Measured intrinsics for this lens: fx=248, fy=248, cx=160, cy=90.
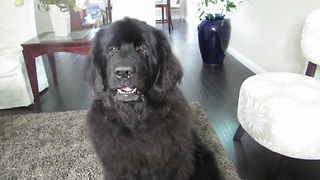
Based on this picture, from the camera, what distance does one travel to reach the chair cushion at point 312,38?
5.21 feet

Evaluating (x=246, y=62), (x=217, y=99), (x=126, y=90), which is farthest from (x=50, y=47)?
(x=246, y=62)

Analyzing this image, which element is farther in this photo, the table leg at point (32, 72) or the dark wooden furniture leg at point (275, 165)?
the table leg at point (32, 72)

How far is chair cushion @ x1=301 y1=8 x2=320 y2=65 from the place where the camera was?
159 cm

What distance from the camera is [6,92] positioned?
239 centimetres

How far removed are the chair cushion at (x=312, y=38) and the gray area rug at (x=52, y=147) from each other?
0.84 meters

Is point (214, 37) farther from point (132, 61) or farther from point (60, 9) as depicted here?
point (132, 61)

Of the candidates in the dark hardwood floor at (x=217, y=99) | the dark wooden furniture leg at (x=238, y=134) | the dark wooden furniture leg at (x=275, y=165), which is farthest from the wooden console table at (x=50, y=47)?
the dark wooden furniture leg at (x=275, y=165)

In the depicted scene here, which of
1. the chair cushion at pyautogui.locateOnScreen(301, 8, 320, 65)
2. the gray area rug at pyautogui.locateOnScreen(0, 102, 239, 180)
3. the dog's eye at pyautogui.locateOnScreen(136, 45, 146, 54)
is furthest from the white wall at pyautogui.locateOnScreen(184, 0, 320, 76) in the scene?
the dog's eye at pyautogui.locateOnScreen(136, 45, 146, 54)

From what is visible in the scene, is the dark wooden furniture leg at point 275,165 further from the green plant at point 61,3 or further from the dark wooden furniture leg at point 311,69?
the green plant at point 61,3

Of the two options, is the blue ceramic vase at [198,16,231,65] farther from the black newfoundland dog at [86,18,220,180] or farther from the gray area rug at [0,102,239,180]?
the black newfoundland dog at [86,18,220,180]

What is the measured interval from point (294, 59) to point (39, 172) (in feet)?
7.64

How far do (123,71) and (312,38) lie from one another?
4.35ft

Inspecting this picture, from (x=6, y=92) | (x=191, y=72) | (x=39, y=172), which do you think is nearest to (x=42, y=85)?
(x=6, y=92)

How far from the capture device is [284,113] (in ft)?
3.93
